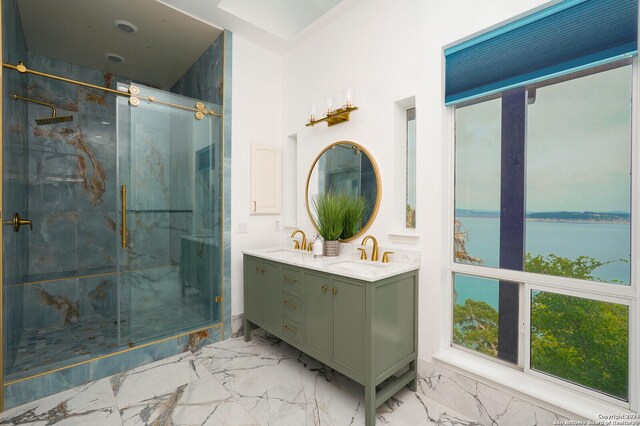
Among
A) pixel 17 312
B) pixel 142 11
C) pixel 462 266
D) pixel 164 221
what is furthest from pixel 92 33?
pixel 462 266

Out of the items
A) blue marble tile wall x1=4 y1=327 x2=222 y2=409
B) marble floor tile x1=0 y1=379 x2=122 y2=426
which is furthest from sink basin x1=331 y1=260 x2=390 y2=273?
marble floor tile x1=0 y1=379 x2=122 y2=426

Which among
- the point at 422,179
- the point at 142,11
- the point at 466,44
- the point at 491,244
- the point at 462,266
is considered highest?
the point at 142,11

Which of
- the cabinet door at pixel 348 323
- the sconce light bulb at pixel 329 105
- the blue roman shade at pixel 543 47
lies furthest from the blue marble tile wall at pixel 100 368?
the blue roman shade at pixel 543 47

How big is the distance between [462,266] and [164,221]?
2.30 meters

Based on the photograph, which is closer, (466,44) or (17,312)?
(466,44)

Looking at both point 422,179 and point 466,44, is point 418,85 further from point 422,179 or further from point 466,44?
point 422,179

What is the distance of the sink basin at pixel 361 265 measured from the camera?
6.03 ft

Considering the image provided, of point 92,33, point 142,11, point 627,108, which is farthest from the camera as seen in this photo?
point 92,33

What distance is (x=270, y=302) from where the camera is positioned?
7.71ft

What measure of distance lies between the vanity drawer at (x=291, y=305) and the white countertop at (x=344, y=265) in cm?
25

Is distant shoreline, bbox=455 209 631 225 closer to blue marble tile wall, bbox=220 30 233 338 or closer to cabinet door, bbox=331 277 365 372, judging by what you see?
cabinet door, bbox=331 277 365 372

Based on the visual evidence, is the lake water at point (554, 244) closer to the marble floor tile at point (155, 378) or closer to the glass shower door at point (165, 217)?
the marble floor tile at point (155, 378)

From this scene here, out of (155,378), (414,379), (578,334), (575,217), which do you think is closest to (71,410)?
(155,378)

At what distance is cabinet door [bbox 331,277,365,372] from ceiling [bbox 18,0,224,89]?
8.64 feet
